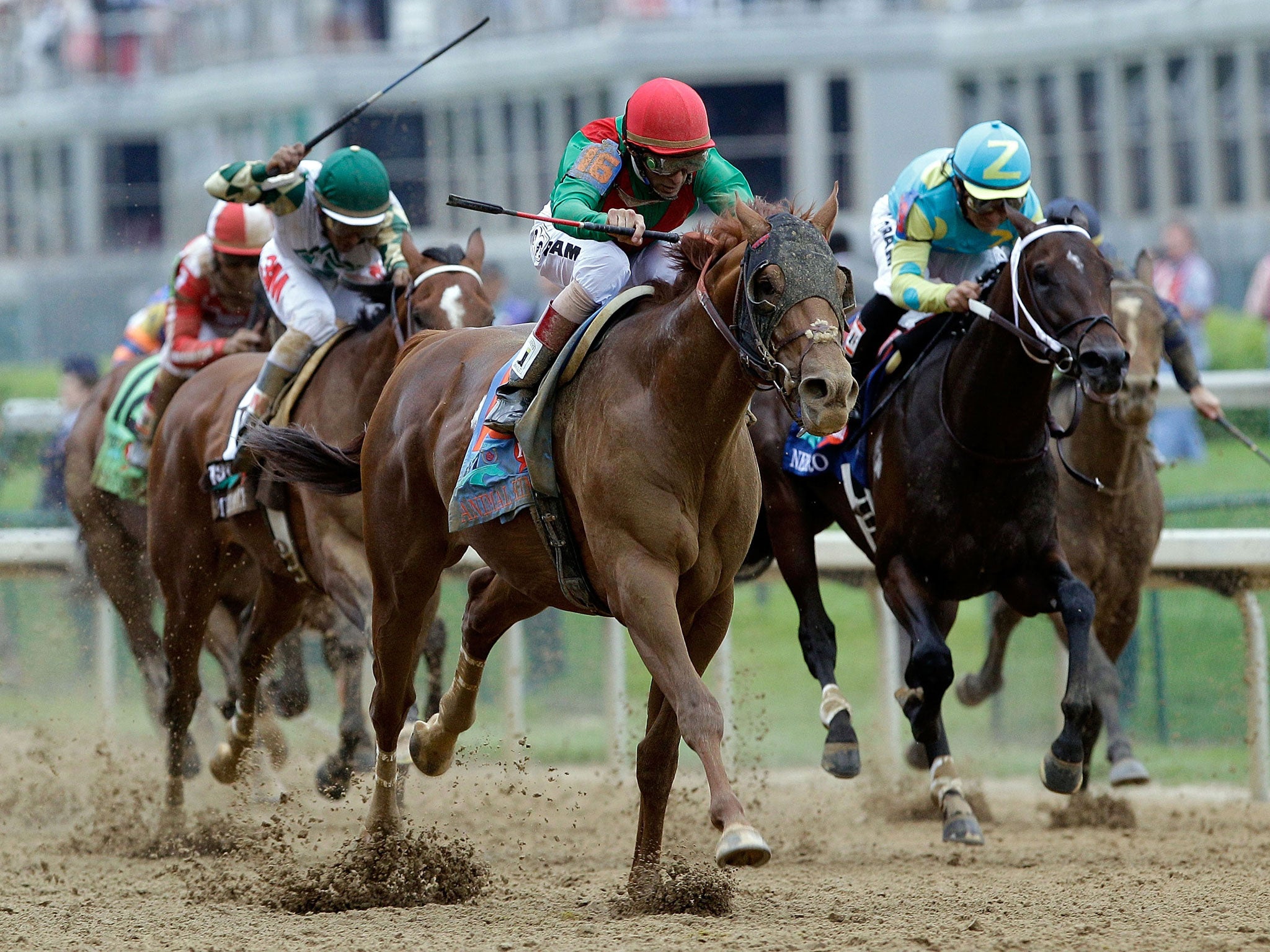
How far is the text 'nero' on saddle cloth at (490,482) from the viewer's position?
483 centimetres

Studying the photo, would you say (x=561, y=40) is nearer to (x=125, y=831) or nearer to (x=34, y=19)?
(x=34, y=19)

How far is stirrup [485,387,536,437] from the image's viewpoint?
4848 millimetres

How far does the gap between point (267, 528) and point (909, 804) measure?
288 cm

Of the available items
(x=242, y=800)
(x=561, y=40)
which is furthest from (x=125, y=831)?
(x=561, y=40)

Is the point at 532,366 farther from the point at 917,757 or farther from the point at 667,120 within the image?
the point at 917,757

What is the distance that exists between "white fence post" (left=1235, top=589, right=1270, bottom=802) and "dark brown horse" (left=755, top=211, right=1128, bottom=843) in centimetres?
193

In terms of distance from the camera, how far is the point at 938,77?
17078 mm

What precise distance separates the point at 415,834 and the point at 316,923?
1704mm

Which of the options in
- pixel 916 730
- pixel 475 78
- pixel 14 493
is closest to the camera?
pixel 916 730

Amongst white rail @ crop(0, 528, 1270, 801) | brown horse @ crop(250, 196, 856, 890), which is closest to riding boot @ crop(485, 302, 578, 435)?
brown horse @ crop(250, 196, 856, 890)

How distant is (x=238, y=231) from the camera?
24.6 feet

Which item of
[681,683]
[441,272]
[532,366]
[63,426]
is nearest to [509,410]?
[532,366]

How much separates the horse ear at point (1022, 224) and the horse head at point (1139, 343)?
799mm

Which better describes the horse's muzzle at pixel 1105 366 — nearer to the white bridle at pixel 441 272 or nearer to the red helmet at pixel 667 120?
the red helmet at pixel 667 120
